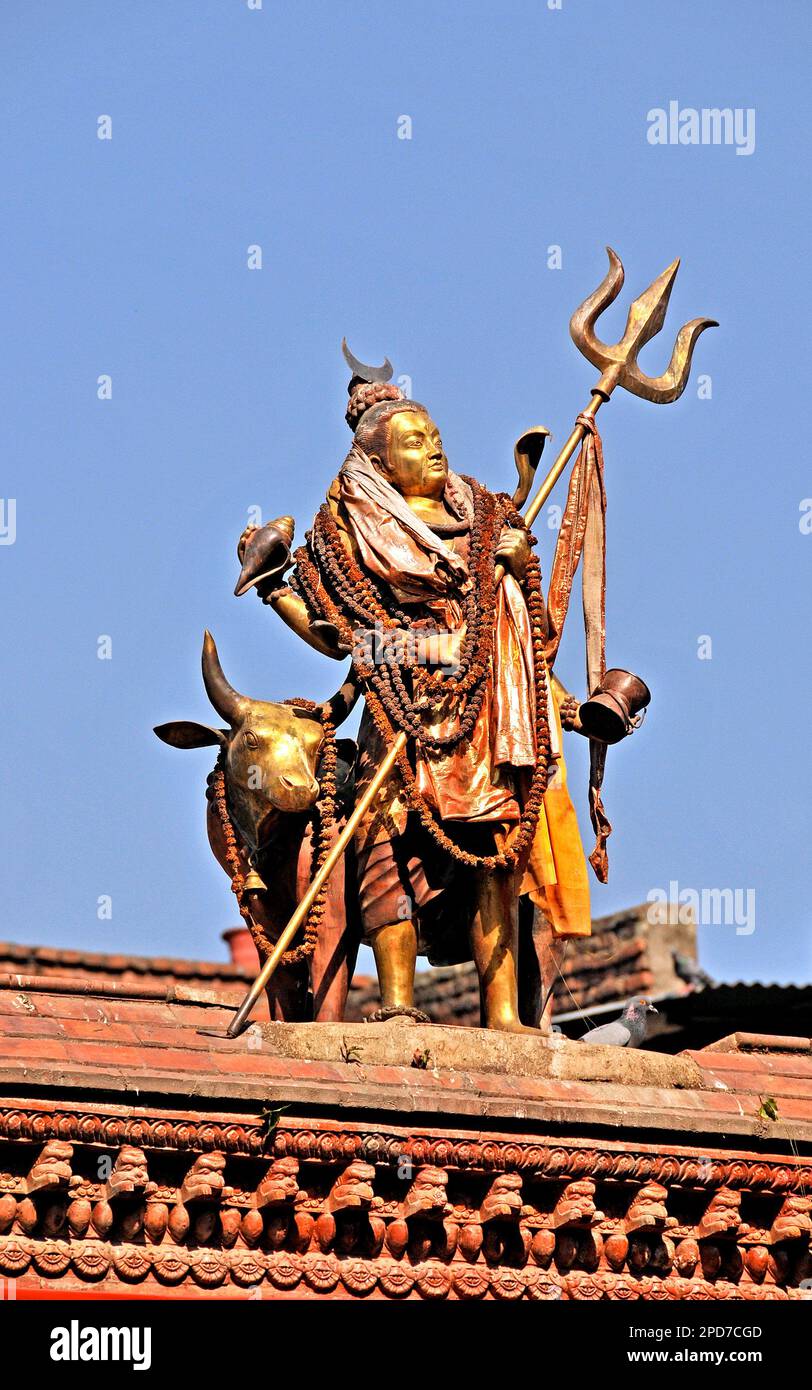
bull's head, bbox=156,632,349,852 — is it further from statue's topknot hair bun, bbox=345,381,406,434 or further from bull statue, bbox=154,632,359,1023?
statue's topknot hair bun, bbox=345,381,406,434

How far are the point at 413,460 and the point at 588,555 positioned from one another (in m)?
1.11

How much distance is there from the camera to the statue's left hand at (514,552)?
1377 centimetres

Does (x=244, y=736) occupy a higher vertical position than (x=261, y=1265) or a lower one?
higher

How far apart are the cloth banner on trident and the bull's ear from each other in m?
1.65

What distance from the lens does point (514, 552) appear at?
1378 cm

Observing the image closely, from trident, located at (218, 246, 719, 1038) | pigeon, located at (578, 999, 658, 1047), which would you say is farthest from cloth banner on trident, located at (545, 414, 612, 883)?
pigeon, located at (578, 999, 658, 1047)

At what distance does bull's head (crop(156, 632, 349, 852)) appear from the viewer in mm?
13398

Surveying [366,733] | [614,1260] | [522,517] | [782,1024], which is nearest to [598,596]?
[522,517]

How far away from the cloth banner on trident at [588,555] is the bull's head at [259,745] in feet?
4.04

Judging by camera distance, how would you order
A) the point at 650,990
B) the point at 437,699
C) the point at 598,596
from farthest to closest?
the point at 650,990, the point at 598,596, the point at 437,699
